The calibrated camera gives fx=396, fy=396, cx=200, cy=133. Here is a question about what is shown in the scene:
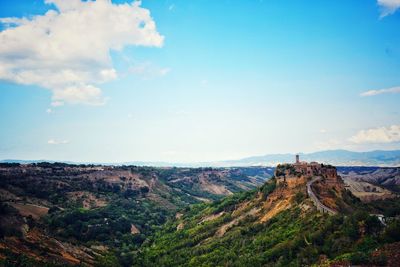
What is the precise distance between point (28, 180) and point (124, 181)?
145ft

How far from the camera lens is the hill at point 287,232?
38219mm

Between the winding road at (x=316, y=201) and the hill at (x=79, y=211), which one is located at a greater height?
the winding road at (x=316, y=201)

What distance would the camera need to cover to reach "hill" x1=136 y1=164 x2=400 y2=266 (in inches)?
1505

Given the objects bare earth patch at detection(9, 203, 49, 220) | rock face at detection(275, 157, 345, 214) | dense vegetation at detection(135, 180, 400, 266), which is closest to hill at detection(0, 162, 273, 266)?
bare earth patch at detection(9, 203, 49, 220)

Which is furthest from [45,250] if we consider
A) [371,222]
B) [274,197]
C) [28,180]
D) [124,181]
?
[124,181]

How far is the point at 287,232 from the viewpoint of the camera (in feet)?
188

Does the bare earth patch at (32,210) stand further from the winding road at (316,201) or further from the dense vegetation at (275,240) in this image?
the winding road at (316,201)

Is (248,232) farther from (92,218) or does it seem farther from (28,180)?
(28,180)

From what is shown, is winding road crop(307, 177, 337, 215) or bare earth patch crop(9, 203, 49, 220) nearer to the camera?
winding road crop(307, 177, 337, 215)

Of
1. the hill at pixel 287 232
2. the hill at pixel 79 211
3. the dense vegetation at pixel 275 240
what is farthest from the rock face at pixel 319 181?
the hill at pixel 79 211

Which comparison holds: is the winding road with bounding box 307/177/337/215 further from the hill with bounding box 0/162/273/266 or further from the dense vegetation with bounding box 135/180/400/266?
the hill with bounding box 0/162/273/266

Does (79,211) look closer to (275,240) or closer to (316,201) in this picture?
(275,240)

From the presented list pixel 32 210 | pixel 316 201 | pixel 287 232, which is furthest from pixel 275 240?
pixel 32 210

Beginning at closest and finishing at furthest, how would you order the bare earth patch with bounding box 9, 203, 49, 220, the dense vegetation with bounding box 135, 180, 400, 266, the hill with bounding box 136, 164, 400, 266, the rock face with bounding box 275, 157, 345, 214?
1. the hill with bounding box 136, 164, 400, 266
2. the dense vegetation with bounding box 135, 180, 400, 266
3. the rock face with bounding box 275, 157, 345, 214
4. the bare earth patch with bounding box 9, 203, 49, 220
